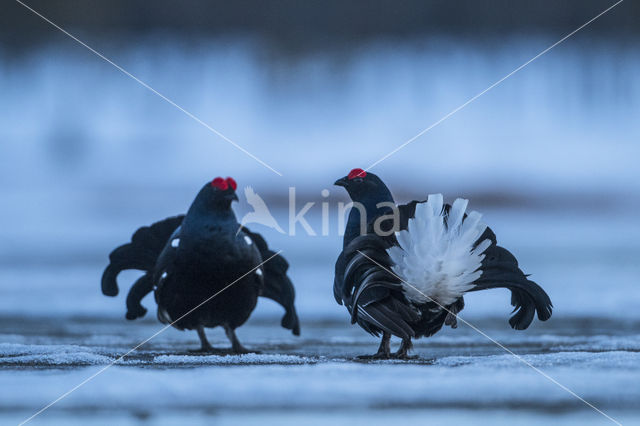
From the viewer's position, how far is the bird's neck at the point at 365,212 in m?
3.49

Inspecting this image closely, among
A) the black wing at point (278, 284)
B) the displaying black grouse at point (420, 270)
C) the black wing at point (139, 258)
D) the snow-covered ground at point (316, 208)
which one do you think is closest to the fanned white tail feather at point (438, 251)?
the displaying black grouse at point (420, 270)

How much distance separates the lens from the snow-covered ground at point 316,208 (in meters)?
2.71

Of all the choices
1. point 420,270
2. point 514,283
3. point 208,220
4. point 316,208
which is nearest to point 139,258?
point 208,220

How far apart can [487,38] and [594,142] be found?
103 inches

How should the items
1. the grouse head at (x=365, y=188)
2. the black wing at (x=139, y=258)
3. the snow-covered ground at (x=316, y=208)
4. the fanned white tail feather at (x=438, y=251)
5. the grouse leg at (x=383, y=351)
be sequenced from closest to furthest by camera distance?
1. the snow-covered ground at (x=316, y=208)
2. the fanned white tail feather at (x=438, y=251)
3. the grouse leg at (x=383, y=351)
4. the grouse head at (x=365, y=188)
5. the black wing at (x=139, y=258)

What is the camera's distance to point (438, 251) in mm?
3090

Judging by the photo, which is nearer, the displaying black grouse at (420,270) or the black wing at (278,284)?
the displaying black grouse at (420,270)

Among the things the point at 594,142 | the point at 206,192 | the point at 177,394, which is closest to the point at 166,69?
the point at 594,142

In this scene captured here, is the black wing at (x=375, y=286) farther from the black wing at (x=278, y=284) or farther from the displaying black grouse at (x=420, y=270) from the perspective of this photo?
the black wing at (x=278, y=284)

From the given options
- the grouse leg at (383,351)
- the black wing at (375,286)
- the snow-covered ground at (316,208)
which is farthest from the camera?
the grouse leg at (383,351)

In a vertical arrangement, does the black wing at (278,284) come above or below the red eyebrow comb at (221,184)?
below

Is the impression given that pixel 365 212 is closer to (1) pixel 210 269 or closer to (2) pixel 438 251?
(2) pixel 438 251

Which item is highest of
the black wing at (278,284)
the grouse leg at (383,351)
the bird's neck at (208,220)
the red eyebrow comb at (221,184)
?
the red eyebrow comb at (221,184)

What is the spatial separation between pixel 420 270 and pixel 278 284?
957 mm
